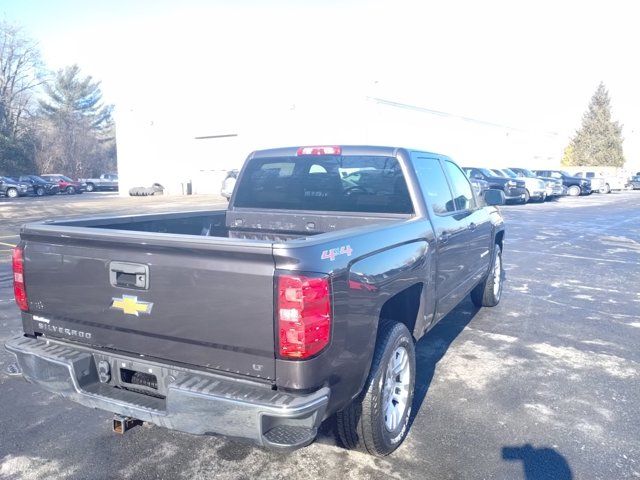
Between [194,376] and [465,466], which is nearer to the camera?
[194,376]

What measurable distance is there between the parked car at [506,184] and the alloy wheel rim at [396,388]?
2361 cm

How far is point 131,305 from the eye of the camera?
2902 millimetres

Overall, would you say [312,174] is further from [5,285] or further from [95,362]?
[5,285]

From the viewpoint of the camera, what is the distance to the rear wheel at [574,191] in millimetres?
35062

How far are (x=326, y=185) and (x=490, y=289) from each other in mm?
3182

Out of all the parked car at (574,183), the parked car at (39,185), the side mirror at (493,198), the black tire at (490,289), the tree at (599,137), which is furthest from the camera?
the tree at (599,137)

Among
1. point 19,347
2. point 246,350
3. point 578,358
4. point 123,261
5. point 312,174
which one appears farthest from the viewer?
point 578,358

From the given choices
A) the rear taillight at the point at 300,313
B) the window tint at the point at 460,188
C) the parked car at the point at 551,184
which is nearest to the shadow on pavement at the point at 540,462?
the rear taillight at the point at 300,313

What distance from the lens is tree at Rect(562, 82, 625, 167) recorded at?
65875 mm

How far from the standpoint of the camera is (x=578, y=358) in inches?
202

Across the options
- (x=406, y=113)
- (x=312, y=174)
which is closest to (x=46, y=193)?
(x=406, y=113)

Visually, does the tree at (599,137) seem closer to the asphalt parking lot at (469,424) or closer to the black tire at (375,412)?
the asphalt parking lot at (469,424)

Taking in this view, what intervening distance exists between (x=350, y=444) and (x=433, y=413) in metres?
0.92

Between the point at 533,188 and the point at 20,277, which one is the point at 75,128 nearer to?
the point at 533,188
